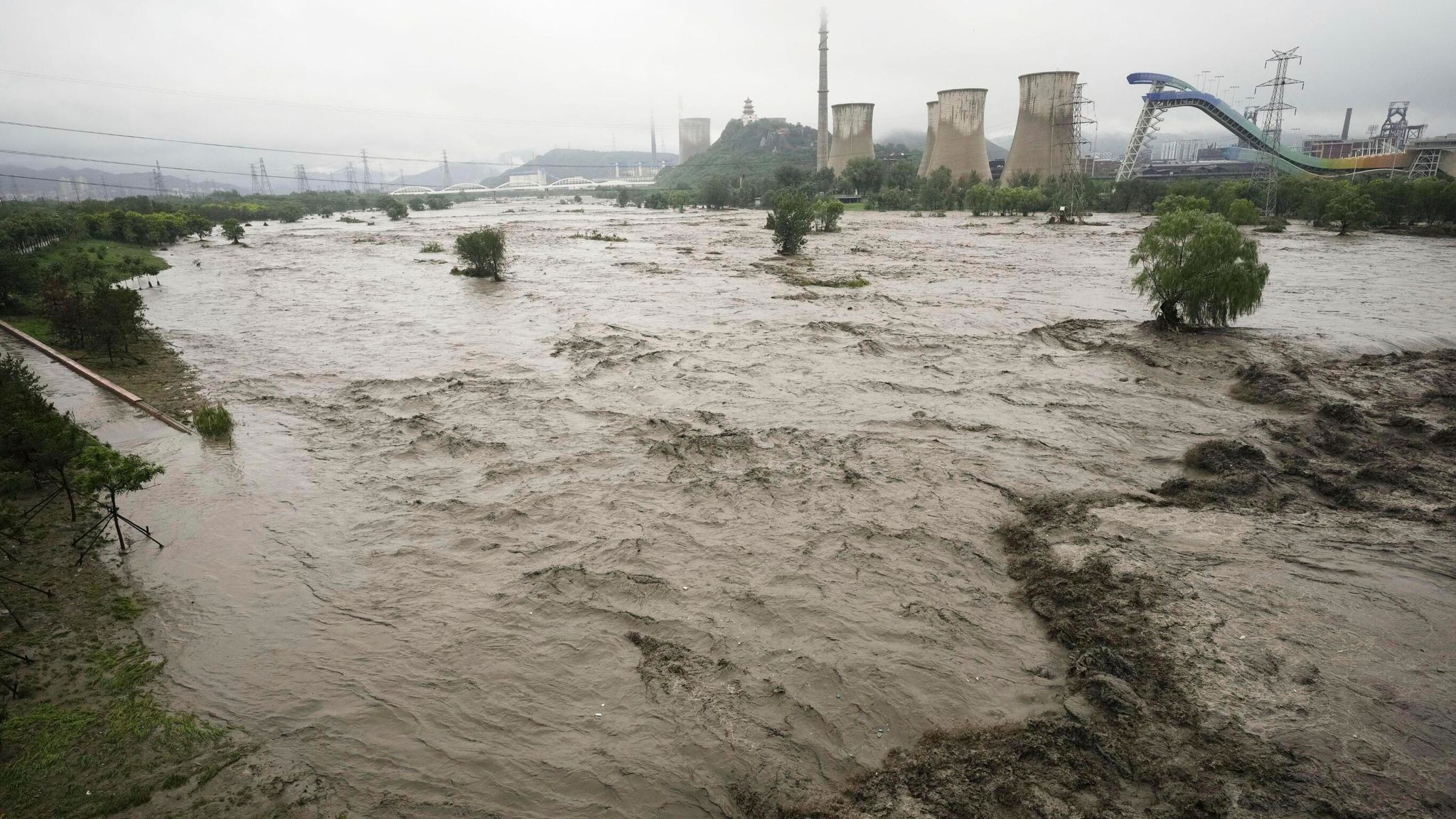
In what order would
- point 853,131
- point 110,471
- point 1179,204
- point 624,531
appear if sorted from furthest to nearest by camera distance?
1. point 853,131
2. point 1179,204
3. point 624,531
4. point 110,471

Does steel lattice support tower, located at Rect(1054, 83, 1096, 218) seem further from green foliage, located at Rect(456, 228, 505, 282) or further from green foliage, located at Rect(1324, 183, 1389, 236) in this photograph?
green foliage, located at Rect(456, 228, 505, 282)

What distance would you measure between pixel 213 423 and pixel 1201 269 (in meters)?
26.2

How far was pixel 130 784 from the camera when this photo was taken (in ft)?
19.2

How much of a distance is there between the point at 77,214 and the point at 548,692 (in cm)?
7598

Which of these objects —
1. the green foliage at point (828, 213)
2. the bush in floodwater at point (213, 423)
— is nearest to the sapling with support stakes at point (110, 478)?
the bush in floodwater at point (213, 423)

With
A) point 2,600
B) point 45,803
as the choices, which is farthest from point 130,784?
point 2,600

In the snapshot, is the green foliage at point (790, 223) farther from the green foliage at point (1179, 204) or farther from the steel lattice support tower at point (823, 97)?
the steel lattice support tower at point (823, 97)

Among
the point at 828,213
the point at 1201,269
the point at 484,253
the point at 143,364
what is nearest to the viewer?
the point at 143,364

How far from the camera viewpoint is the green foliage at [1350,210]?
51.1 meters

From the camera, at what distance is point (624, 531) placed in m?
10.2

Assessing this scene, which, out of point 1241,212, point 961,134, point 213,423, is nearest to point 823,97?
point 961,134

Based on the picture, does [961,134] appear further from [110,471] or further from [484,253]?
[110,471]

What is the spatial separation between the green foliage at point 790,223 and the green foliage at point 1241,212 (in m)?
32.7

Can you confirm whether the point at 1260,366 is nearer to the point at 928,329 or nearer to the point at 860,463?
the point at 928,329
